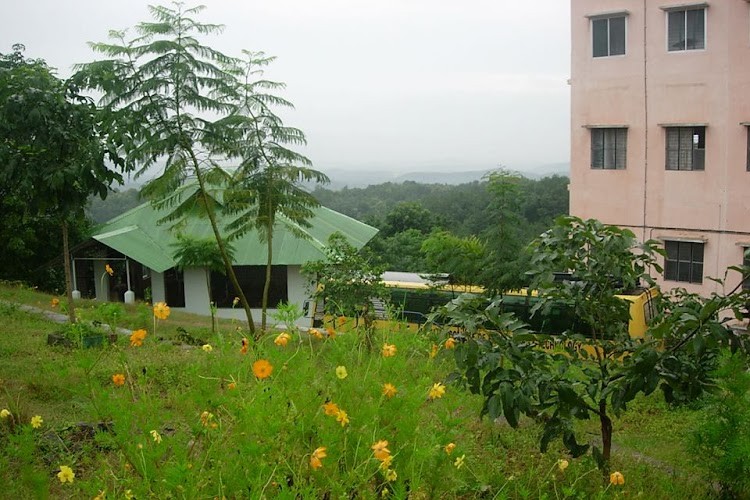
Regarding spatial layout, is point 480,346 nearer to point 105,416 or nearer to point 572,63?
point 105,416

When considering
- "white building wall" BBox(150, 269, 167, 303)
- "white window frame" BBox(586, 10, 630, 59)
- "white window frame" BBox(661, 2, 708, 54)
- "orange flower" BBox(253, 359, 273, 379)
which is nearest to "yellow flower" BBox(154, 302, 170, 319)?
"orange flower" BBox(253, 359, 273, 379)

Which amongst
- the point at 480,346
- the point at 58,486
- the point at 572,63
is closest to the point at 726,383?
the point at 480,346

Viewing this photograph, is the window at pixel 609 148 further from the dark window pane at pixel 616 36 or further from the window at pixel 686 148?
the dark window pane at pixel 616 36

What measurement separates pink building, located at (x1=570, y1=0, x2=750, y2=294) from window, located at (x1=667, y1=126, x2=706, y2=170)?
2 centimetres

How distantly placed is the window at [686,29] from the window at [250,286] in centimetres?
1040

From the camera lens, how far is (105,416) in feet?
9.80

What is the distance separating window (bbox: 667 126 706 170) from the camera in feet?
50.8

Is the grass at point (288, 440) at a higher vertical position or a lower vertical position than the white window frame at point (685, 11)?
lower

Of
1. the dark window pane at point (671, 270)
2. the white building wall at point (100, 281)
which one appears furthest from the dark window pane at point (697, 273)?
the white building wall at point (100, 281)

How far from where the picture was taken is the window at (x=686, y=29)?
15297mm

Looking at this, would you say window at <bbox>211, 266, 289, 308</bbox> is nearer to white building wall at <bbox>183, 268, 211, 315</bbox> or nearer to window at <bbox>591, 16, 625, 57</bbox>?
white building wall at <bbox>183, 268, 211, 315</bbox>

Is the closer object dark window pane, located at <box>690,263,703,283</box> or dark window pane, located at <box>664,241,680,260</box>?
dark window pane, located at <box>690,263,703,283</box>

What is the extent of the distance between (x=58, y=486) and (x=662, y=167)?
47.4 ft

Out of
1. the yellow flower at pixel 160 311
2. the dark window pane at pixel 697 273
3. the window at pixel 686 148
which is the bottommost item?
the dark window pane at pixel 697 273
